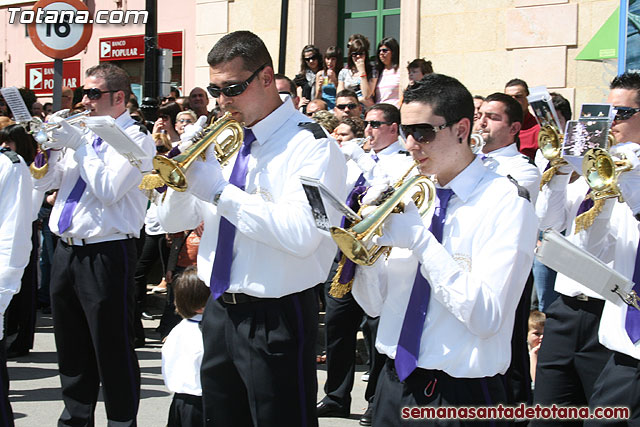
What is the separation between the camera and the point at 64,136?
5.97 metres

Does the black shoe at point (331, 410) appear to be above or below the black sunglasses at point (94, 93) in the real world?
below

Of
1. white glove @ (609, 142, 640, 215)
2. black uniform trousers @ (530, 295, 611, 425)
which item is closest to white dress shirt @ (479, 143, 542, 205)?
black uniform trousers @ (530, 295, 611, 425)

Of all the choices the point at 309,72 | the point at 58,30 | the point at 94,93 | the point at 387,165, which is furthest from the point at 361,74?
the point at 94,93

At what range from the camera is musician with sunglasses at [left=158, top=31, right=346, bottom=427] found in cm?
400

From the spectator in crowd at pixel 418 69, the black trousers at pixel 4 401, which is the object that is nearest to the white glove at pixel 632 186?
the black trousers at pixel 4 401

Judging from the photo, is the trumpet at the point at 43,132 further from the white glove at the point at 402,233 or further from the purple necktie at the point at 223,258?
the white glove at the point at 402,233

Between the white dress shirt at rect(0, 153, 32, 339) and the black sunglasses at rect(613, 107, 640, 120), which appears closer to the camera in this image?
the white dress shirt at rect(0, 153, 32, 339)

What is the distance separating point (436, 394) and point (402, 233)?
654 mm

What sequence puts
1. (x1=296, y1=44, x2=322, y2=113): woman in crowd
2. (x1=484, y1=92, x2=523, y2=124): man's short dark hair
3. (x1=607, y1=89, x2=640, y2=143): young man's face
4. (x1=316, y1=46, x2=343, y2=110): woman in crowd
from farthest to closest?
(x1=296, y1=44, x2=322, y2=113): woman in crowd → (x1=316, y1=46, x2=343, y2=110): woman in crowd → (x1=484, y1=92, x2=523, y2=124): man's short dark hair → (x1=607, y1=89, x2=640, y2=143): young man's face

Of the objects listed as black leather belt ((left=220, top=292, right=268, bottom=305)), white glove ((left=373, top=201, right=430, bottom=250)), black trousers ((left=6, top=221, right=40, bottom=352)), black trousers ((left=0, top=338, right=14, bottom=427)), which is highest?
white glove ((left=373, top=201, right=430, bottom=250))

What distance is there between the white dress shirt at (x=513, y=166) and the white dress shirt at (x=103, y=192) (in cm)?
230

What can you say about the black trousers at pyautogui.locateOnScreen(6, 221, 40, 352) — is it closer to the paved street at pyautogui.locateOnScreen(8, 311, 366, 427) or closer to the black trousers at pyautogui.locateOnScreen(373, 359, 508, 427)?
the paved street at pyautogui.locateOnScreen(8, 311, 366, 427)

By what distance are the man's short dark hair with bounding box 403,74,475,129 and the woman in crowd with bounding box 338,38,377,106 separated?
7.30 metres

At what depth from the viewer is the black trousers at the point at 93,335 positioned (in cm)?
571
